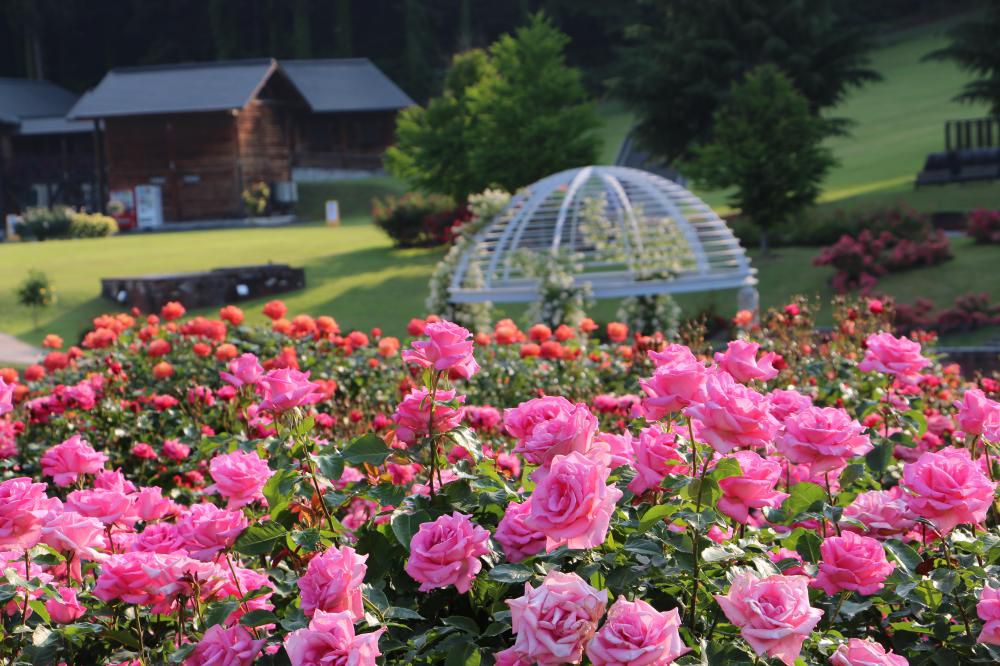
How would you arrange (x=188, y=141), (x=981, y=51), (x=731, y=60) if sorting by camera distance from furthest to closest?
(x=188, y=141) < (x=731, y=60) < (x=981, y=51)

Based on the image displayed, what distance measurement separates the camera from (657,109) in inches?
1090

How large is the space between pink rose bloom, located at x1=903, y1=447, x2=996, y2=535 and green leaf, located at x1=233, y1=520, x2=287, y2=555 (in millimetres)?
1495

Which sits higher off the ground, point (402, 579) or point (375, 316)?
point (402, 579)

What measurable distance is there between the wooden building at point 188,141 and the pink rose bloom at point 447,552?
3807 centimetres

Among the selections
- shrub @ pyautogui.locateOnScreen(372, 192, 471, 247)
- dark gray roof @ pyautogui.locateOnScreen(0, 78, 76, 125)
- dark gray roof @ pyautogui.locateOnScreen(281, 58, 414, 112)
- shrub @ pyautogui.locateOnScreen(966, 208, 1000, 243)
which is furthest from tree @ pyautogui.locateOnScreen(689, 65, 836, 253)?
dark gray roof @ pyautogui.locateOnScreen(0, 78, 76, 125)

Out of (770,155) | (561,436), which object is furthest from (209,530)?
(770,155)

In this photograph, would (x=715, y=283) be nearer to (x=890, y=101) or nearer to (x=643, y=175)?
(x=643, y=175)

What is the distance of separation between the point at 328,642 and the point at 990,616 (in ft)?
4.49

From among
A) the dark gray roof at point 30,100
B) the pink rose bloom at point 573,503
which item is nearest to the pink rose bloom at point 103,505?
the pink rose bloom at point 573,503

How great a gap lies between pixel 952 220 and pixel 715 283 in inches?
469


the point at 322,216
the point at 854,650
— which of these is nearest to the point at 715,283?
the point at 854,650

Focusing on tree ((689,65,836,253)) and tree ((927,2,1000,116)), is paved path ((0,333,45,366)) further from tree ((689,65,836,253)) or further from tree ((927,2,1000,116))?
tree ((927,2,1000,116))

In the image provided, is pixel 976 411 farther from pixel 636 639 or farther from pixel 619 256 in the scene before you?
pixel 619 256

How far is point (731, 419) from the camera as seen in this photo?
2.38 metres
